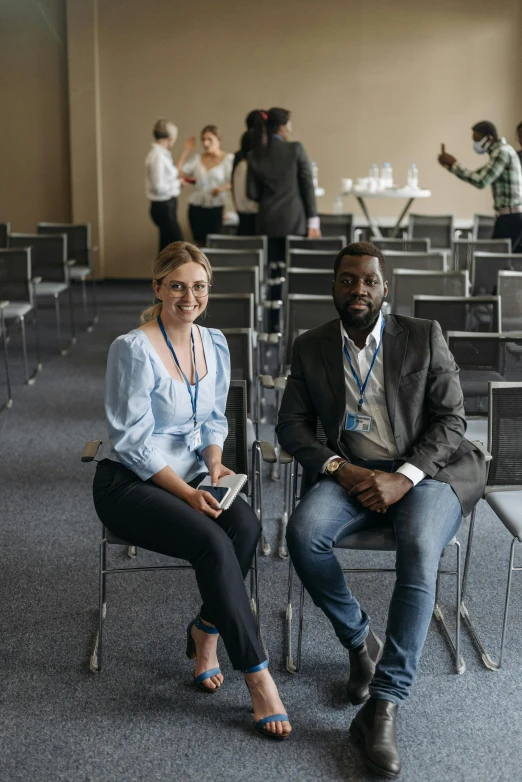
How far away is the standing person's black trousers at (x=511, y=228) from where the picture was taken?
7168 mm

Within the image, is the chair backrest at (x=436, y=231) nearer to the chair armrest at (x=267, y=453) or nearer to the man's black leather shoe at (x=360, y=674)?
the chair armrest at (x=267, y=453)

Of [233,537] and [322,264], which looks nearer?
[233,537]

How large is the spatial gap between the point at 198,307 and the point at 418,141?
351 inches

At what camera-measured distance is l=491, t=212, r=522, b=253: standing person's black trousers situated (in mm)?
7168

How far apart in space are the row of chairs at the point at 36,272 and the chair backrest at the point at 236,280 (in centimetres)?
134

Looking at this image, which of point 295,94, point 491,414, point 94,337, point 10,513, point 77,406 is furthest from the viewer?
point 295,94

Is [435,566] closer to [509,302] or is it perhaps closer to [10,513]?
[10,513]

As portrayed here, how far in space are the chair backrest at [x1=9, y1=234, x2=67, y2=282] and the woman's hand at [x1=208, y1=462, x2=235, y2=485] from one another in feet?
15.8

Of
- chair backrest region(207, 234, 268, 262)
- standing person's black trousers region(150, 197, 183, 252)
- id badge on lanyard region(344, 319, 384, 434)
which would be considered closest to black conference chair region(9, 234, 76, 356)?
chair backrest region(207, 234, 268, 262)

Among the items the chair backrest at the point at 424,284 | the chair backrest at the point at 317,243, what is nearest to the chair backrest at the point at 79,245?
the chair backrest at the point at 317,243

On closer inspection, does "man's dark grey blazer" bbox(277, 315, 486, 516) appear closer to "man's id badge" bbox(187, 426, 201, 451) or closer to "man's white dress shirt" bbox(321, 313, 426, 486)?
"man's white dress shirt" bbox(321, 313, 426, 486)

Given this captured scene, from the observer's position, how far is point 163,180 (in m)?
9.15

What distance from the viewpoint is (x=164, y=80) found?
1095 cm

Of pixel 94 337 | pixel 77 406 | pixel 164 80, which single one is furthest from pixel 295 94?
pixel 77 406
